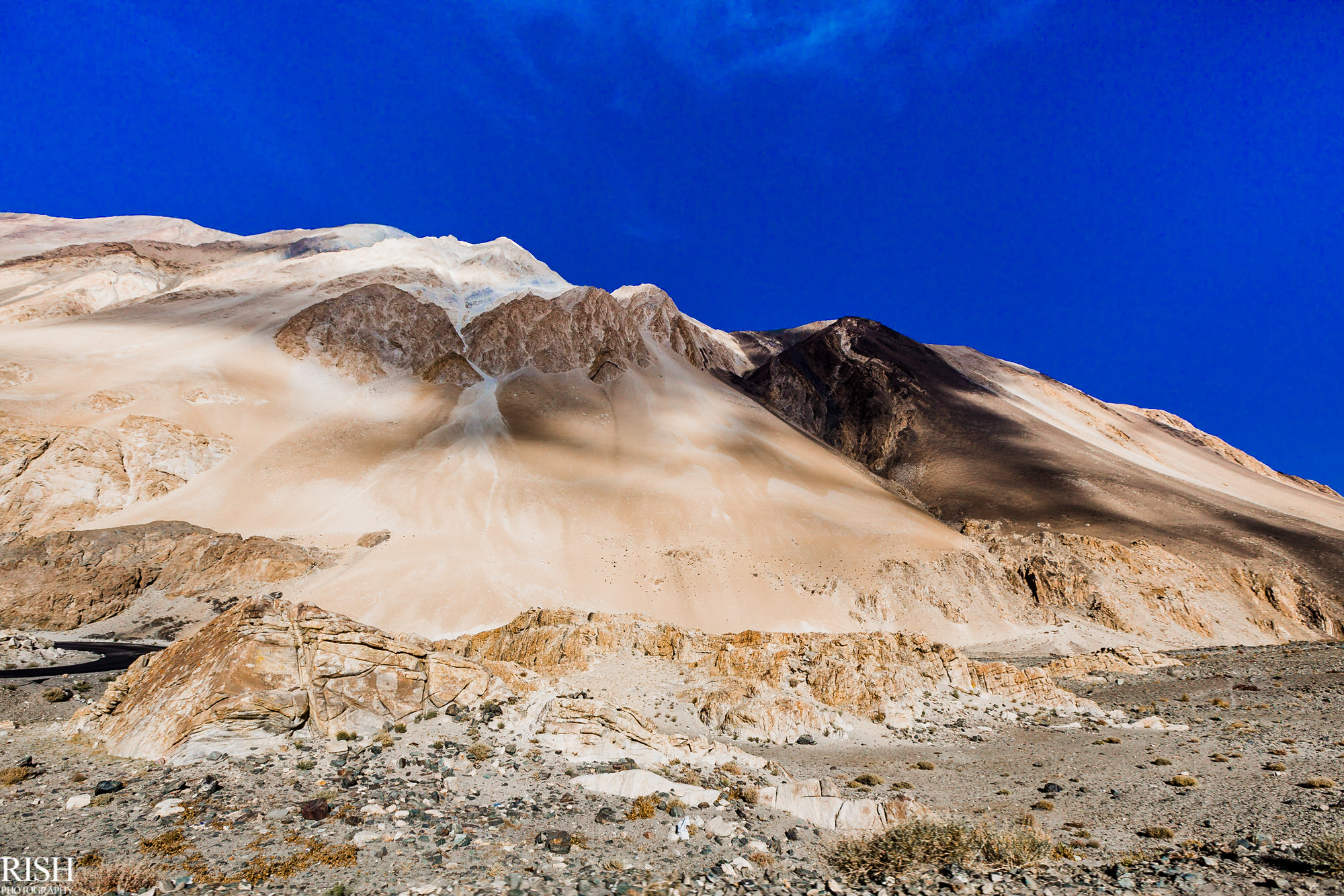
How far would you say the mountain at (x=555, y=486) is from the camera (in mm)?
41750

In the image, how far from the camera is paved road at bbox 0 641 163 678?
59.8ft

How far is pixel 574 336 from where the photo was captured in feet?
281

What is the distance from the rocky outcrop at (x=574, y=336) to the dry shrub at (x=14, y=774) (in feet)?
230

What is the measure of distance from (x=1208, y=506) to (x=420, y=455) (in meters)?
75.9

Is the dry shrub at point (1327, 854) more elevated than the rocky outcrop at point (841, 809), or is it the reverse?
the dry shrub at point (1327, 854)

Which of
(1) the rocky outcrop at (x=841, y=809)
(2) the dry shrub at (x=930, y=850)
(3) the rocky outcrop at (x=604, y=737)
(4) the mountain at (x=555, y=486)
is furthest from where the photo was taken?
(4) the mountain at (x=555, y=486)

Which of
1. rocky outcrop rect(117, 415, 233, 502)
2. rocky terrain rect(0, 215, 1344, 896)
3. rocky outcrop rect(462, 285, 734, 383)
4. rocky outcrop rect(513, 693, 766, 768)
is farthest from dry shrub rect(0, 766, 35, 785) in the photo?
rocky outcrop rect(462, 285, 734, 383)

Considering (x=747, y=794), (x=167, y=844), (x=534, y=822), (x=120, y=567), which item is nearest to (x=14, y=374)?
(x=120, y=567)

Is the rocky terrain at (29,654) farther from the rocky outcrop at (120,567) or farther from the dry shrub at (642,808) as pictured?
the dry shrub at (642,808)

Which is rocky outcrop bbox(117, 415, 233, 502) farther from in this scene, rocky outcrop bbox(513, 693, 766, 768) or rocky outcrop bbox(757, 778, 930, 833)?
rocky outcrop bbox(757, 778, 930, 833)

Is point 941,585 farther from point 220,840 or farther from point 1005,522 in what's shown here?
point 220,840

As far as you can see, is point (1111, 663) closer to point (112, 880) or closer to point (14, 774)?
point (112, 880)

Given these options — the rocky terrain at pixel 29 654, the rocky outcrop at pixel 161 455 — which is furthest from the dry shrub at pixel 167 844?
the rocky outcrop at pixel 161 455

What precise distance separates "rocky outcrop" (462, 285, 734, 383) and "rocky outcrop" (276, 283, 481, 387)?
493 centimetres
